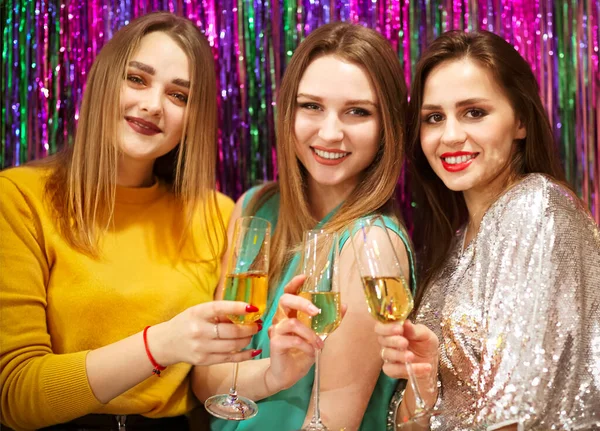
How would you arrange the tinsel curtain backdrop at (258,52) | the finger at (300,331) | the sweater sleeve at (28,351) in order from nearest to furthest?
the finger at (300,331) < the sweater sleeve at (28,351) < the tinsel curtain backdrop at (258,52)

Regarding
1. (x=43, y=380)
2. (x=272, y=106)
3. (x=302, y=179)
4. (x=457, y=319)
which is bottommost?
(x=43, y=380)

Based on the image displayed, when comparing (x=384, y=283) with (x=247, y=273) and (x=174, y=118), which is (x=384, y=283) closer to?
(x=247, y=273)

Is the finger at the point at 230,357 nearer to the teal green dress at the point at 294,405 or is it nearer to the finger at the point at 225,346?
the finger at the point at 225,346

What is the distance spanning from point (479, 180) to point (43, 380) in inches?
61.5

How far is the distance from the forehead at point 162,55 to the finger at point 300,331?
109 cm

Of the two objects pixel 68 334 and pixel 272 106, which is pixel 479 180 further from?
pixel 68 334

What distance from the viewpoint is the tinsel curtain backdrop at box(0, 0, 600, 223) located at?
296 cm

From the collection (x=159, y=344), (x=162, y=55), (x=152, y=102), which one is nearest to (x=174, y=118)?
(x=152, y=102)

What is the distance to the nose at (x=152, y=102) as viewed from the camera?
2.45 m

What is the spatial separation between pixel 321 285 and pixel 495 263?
0.60 meters

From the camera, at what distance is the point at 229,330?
191cm

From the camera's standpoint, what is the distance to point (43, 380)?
7.07ft

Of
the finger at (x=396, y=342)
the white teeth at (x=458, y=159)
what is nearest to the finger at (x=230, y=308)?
the finger at (x=396, y=342)

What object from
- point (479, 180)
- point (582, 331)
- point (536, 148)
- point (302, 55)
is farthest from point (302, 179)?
point (582, 331)
